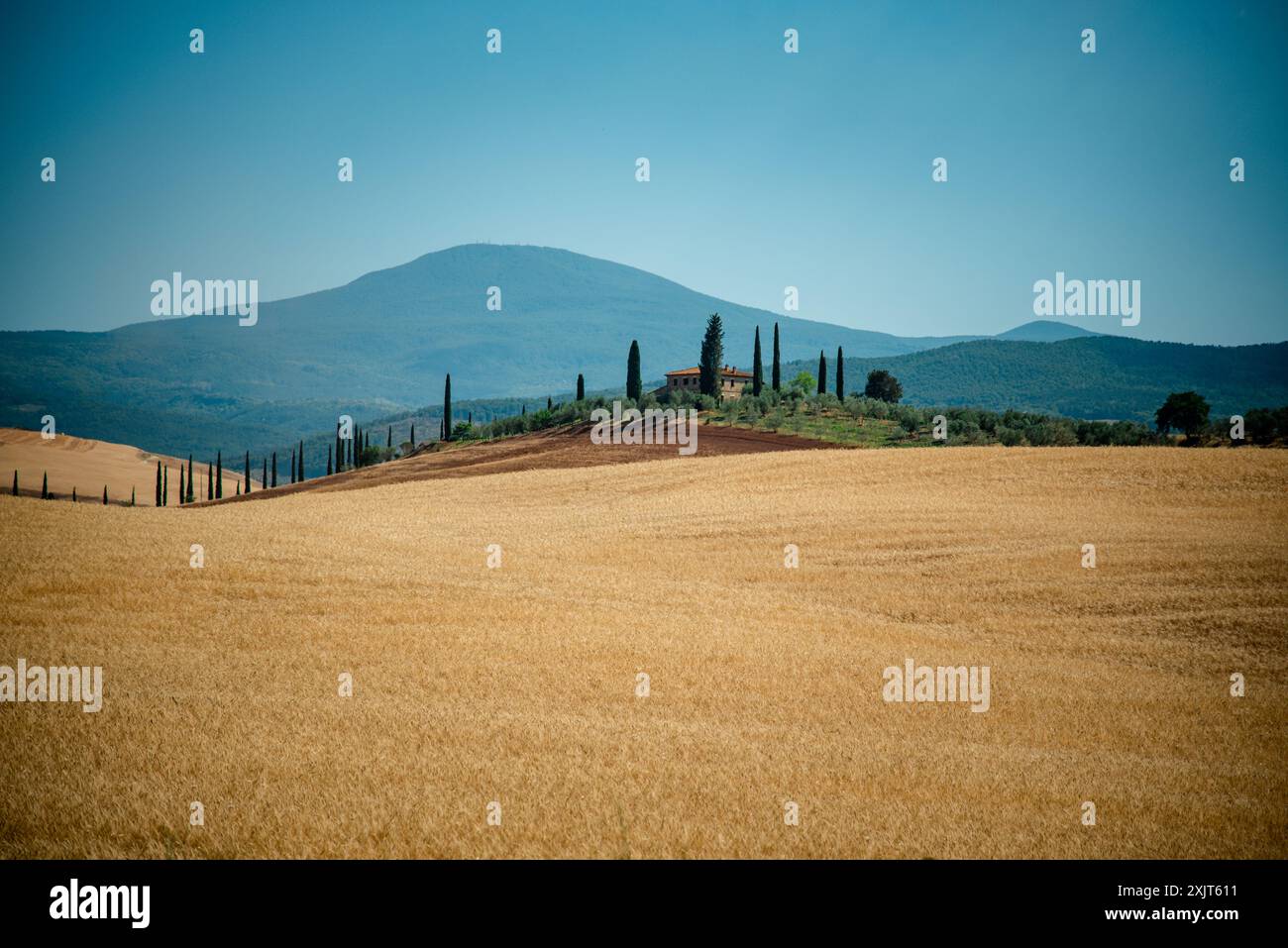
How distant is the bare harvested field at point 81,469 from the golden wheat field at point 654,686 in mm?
94440

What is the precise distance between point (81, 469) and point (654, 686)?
143 m

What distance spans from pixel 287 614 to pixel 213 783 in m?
11.0

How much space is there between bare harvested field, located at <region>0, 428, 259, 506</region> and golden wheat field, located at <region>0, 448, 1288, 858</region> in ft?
310

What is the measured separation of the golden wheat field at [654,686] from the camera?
9227 millimetres

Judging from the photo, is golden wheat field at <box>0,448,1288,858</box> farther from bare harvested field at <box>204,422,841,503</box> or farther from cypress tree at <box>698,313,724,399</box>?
cypress tree at <box>698,313,724,399</box>

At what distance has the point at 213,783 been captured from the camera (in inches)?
390

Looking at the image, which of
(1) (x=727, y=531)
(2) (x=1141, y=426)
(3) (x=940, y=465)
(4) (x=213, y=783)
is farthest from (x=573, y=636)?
(2) (x=1141, y=426)

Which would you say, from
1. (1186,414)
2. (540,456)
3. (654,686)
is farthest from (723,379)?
(654,686)

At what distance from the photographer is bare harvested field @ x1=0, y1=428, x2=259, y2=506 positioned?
109562mm

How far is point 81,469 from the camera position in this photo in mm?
129375
